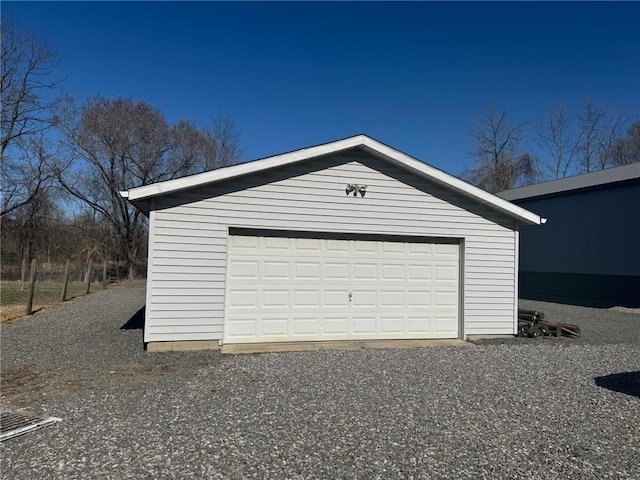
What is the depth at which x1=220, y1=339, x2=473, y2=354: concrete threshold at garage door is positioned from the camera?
25.1ft

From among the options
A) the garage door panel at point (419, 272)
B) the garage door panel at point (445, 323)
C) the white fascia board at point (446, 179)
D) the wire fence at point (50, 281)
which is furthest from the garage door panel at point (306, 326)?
the wire fence at point (50, 281)

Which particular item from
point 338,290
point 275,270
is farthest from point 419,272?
point 275,270

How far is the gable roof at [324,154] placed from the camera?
7.41 meters

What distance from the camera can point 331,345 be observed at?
26.7 ft

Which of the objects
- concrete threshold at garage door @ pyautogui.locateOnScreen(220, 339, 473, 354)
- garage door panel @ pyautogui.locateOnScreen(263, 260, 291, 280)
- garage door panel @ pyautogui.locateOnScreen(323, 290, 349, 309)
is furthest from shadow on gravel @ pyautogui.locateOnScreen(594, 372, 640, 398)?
garage door panel @ pyautogui.locateOnScreen(263, 260, 291, 280)

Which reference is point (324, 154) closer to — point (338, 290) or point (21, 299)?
point (338, 290)

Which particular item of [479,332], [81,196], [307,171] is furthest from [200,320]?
[81,196]

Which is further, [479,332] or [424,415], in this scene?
[479,332]

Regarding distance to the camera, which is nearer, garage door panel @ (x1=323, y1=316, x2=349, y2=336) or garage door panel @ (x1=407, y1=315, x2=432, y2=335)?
garage door panel @ (x1=323, y1=316, x2=349, y2=336)

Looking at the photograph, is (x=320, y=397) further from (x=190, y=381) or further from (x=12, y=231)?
(x=12, y=231)

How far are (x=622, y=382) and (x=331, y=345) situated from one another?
14.2 feet

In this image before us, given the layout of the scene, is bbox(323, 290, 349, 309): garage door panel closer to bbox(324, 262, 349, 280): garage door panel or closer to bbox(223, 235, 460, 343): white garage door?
bbox(223, 235, 460, 343): white garage door

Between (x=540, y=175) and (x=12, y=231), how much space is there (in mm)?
38359

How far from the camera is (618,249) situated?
16109mm
